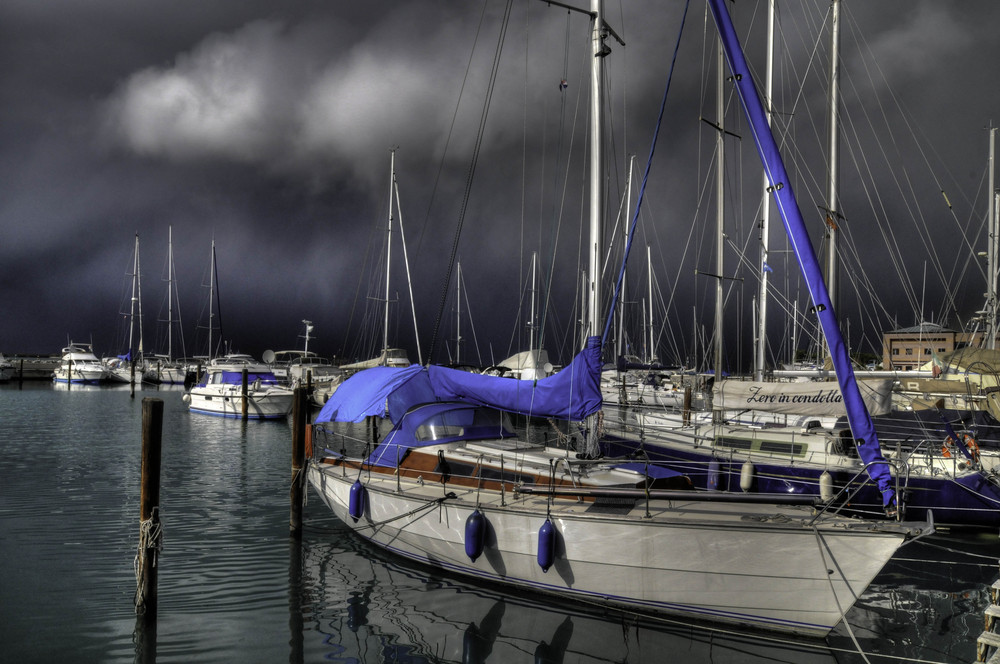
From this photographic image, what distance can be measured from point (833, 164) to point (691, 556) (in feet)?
59.4

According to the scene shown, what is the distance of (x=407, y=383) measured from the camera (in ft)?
44.4

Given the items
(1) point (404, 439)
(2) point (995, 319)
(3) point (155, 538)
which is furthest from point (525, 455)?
(2) point (995, 319)

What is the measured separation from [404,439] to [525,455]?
2.45 meters

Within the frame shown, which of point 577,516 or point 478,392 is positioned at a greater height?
point 478,392

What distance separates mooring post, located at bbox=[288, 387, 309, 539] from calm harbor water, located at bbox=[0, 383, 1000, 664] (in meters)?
0.49

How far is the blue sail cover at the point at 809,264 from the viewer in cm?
839

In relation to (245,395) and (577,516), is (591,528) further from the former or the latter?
(245,395)

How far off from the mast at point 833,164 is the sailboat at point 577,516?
1121 cm

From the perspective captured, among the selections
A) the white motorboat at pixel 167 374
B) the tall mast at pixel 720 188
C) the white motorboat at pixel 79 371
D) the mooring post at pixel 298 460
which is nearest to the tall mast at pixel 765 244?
the tall mast at pixel 720 188

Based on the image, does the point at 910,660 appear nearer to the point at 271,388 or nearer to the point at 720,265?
the point at 720,265

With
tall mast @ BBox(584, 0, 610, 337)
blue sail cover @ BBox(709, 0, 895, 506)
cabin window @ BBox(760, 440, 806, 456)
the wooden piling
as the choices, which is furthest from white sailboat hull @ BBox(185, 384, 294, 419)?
blue sail cover @ BBox(709, 0, 895, 506)

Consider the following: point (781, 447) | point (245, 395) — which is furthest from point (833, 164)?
point (245, 395)

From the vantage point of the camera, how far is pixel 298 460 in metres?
15.0

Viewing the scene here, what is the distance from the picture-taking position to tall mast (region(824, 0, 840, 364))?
68.4 ft
